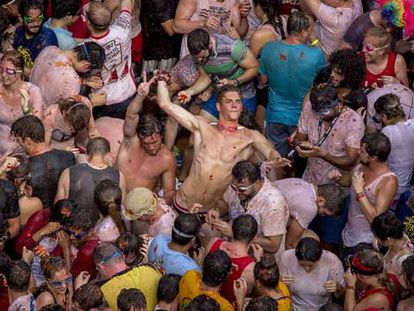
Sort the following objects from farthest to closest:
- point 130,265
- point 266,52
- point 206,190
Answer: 1. point 266,52
2. point 206,190
3. point 130,265

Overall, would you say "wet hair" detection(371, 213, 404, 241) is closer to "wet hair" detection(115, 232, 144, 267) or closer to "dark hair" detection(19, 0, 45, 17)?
"wet hair" detection(115, 232, 144, 267)

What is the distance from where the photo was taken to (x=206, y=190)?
36.2ft

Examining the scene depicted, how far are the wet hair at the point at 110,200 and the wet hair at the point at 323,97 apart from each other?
6.34 ft

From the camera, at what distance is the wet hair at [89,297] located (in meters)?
8.91

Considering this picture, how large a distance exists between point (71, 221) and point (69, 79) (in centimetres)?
200

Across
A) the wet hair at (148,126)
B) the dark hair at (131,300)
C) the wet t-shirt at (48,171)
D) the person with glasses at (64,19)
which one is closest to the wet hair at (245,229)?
the dark hair at (131,300)

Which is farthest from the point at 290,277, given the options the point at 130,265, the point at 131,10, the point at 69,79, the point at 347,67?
the point at 131,10

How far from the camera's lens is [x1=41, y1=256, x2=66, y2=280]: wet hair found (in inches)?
366

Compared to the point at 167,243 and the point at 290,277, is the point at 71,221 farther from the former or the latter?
the point at 290,277

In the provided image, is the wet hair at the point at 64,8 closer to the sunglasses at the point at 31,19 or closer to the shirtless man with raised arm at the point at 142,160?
the sunglasses at the point at 31,19

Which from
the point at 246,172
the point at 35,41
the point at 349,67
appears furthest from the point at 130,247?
the point at 35,41

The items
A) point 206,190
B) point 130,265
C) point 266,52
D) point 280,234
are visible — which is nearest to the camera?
point 130,265

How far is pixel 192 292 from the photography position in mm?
9266

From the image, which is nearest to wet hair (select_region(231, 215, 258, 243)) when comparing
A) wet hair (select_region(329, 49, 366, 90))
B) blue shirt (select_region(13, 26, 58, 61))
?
wet hair (select_region(329, 49, 366, 90))
